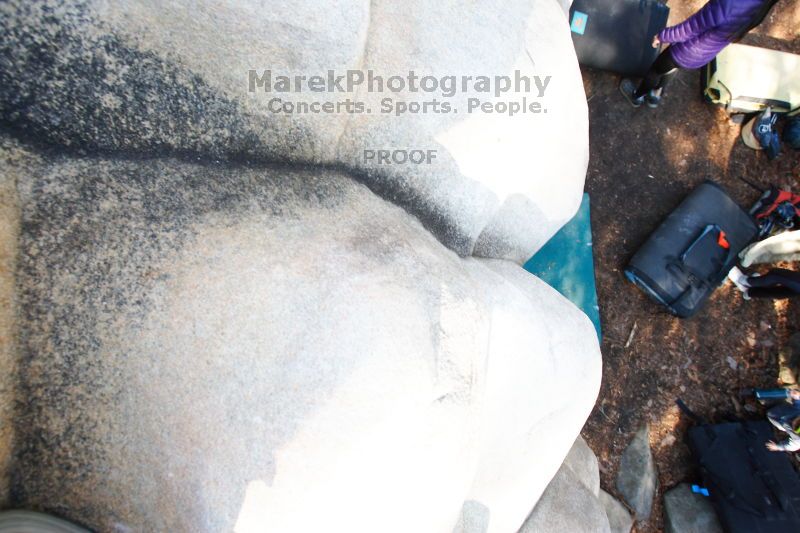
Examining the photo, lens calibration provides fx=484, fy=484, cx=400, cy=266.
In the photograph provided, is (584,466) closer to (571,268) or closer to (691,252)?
(571,268)

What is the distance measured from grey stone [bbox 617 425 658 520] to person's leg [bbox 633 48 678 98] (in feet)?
8.04

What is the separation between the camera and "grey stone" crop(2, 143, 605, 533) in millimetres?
1048

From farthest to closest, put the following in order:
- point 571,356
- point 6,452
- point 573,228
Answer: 1. point 573,228
2. point 571,356
3. point 6,452

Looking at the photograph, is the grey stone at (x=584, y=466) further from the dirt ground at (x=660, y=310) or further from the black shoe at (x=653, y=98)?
the black shoe at (x=653, y=98)

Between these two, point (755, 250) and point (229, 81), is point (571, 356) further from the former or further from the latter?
point (755, 250)

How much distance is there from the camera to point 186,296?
1121 mm

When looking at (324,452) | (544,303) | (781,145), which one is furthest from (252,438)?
(781,145)

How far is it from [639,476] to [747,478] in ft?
2.00

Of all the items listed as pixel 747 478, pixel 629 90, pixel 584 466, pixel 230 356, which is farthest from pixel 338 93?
pixel 747 478

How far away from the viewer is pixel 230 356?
1.13 metres

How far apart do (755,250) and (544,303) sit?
2484 millimetres

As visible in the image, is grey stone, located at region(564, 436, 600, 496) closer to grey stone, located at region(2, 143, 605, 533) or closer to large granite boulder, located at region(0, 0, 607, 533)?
large granite boulder, located at region(0, 0, 607, 533)

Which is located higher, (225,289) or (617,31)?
(617,31)

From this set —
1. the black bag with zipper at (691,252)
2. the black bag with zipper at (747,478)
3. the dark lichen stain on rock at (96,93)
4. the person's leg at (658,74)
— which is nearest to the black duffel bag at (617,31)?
the person's leg at (658,74)
